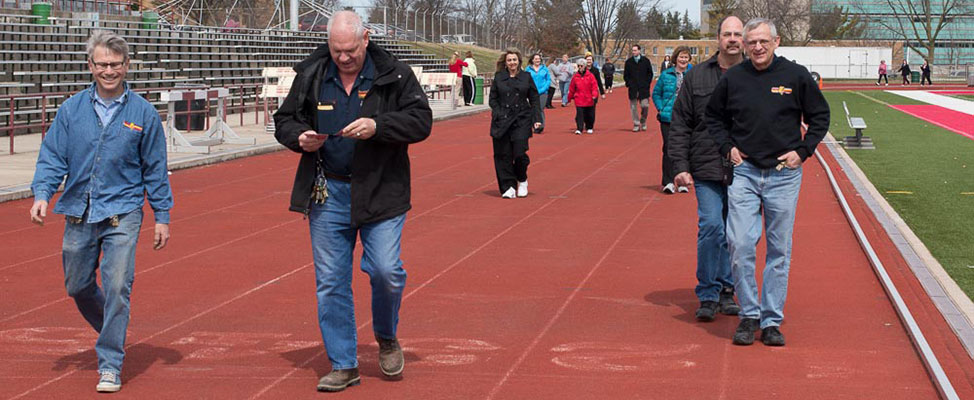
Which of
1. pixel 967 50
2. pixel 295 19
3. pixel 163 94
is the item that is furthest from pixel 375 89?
pixel 967 50

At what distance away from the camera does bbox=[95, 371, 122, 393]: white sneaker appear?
6.15 meters

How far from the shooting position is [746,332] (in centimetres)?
727

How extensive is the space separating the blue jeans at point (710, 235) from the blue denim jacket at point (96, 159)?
333 cm

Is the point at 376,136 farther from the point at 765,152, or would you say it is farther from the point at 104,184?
the point at 765,152

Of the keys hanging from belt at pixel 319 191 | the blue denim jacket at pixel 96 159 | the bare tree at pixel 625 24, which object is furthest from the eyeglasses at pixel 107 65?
the bare tree at pixel 625 24

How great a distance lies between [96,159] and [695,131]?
3667 millimetres

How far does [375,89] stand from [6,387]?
2.28 metres

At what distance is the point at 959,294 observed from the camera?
8.60 m

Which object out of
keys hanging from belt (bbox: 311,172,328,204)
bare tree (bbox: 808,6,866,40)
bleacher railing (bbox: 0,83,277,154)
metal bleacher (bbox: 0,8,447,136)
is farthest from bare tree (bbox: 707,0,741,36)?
keys hanging from belt (bbox: 311,172,328,204)

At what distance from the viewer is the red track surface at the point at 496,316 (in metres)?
6.41

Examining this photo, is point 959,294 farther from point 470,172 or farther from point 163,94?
point 163,94

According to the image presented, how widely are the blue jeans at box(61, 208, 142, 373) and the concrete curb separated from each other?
4347 millimetres

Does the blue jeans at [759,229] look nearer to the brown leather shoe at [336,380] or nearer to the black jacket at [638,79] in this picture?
the brown leather shoe at [336,380]

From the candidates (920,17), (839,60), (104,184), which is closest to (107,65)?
(104,184)
